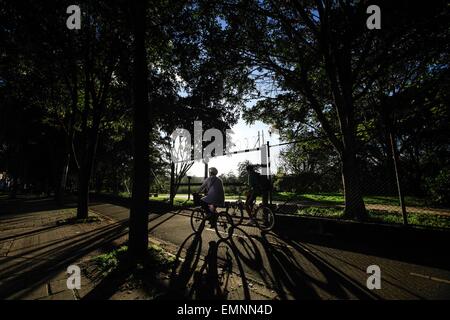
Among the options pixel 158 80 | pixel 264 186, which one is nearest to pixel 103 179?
pixel 158 80

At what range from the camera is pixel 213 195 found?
7.02m

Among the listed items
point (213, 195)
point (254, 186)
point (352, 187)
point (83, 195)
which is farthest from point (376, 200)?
point (83, 195)

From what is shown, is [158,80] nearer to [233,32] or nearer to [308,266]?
[233,32]

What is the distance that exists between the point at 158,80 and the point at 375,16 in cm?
966

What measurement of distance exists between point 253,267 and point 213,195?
2.91 m

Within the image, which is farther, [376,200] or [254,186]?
[376,200]

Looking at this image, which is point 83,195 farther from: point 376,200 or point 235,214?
point 376,200

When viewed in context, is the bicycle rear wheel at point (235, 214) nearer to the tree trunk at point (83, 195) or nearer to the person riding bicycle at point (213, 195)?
the person riding bicycle at point (213, 195)

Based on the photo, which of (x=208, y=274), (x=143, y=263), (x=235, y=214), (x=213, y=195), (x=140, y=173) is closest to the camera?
(x=208, y=274)

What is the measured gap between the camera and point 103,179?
137 feet

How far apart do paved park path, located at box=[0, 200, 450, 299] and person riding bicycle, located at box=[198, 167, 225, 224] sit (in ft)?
2.88

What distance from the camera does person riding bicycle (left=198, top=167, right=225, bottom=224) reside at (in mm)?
6996

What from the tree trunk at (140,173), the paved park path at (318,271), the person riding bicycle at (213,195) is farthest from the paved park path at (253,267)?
the tree trunk at (140,173)

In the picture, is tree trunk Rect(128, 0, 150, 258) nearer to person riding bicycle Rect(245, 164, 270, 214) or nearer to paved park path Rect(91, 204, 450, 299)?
paved park path Rect(91, 204, 450, 299)
